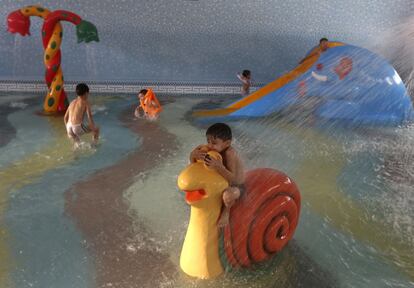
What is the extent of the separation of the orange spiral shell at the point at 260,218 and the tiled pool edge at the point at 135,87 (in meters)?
7.01

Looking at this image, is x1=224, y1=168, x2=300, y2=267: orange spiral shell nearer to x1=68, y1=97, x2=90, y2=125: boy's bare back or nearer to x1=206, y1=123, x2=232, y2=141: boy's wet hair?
x1=206, y1=123, x2=232, y2=141: boy's wet hair

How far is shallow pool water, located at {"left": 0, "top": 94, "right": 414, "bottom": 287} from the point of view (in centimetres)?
246

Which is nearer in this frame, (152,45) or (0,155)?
(0,155)

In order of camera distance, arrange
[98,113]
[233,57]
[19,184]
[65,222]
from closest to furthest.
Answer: [65,222] < [19,184] < [98,113] < [233,57]

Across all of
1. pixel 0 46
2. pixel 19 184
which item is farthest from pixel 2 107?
pixel 19 184

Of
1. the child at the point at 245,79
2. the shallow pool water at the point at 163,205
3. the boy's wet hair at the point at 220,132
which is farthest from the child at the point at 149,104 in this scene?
the boy's wet hair at the point at 220,132

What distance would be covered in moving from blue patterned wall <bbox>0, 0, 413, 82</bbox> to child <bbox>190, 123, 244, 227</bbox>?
764cm

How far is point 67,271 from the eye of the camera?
246 centimetres

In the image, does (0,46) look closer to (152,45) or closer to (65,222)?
(152,45)

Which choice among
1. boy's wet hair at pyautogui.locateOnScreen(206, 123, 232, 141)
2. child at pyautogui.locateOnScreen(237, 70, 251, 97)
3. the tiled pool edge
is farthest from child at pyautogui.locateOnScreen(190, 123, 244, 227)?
the tiled pool edge

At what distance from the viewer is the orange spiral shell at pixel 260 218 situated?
7.61ft

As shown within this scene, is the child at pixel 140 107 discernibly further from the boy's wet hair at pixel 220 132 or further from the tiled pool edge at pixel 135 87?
the boy's wet hair at pixel 220 132

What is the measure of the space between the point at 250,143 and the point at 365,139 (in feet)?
5.76

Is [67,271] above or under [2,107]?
above
